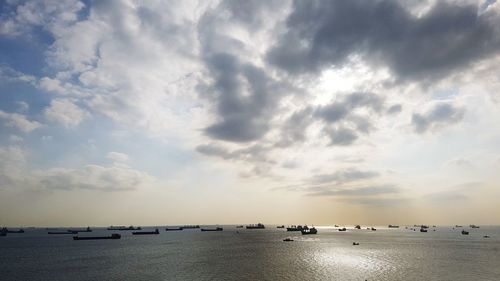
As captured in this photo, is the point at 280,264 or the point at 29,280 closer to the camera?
the point at 29,280

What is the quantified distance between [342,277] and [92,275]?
4495 centimetres

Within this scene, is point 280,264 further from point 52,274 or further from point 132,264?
point 52,274

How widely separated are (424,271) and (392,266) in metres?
8.19

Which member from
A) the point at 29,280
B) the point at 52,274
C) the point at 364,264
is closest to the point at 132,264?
the point at 52,274

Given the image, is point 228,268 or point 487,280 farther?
point 228,268

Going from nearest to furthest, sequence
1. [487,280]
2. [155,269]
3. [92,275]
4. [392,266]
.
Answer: [487,280]
[92,275]
[155,269]
[392,266]

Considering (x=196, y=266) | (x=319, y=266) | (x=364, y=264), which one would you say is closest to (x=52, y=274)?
(x=196, y=266)

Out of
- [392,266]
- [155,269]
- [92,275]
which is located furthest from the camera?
[392,266]

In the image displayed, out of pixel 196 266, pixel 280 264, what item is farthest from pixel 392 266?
pixel 196 266

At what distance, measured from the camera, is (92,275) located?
212 feet

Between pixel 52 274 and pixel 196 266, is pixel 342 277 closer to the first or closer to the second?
pixel 196 266

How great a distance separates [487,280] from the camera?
58906mm

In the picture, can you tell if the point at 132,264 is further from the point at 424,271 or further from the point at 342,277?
the point at 424,271

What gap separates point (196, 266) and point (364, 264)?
3691 cm
